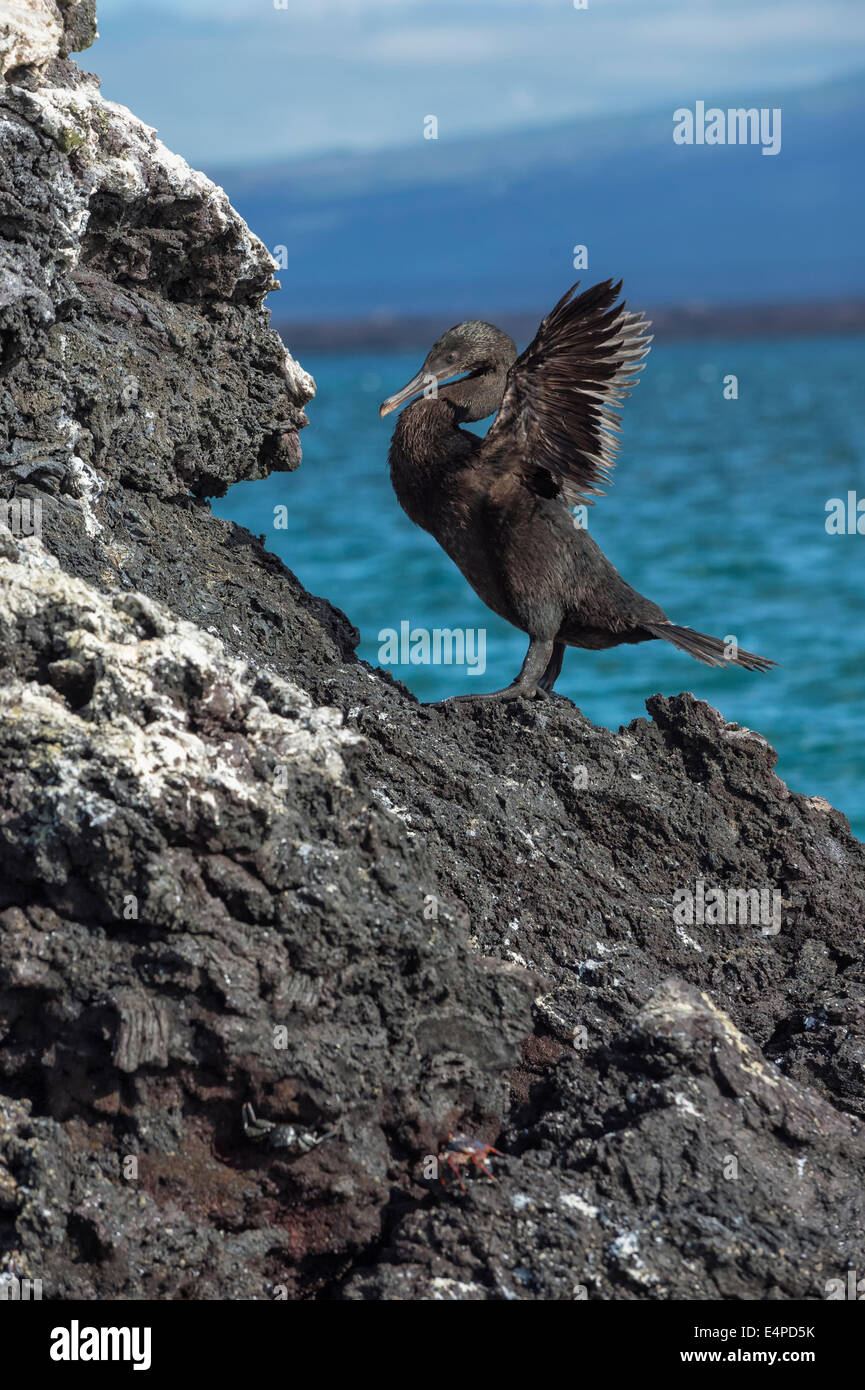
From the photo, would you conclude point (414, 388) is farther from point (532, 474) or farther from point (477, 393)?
point (532, 474)

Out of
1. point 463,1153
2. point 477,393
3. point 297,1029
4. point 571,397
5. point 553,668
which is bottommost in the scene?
point 463,1153

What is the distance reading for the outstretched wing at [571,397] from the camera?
15.6ft

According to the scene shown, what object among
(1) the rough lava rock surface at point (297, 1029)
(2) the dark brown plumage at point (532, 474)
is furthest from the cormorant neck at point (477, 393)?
(1) the rough lava rock surface at point (297, 1029)

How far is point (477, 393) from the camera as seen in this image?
5332mm

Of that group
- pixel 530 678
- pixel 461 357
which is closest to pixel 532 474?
pixel 461 357

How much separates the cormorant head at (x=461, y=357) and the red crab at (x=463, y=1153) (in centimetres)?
306

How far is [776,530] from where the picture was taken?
3028 cm

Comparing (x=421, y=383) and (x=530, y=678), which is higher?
(x=421, y=383)

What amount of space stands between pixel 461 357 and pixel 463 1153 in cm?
326

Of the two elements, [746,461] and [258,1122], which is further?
[746,461]

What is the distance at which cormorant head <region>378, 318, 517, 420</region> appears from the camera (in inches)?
209
